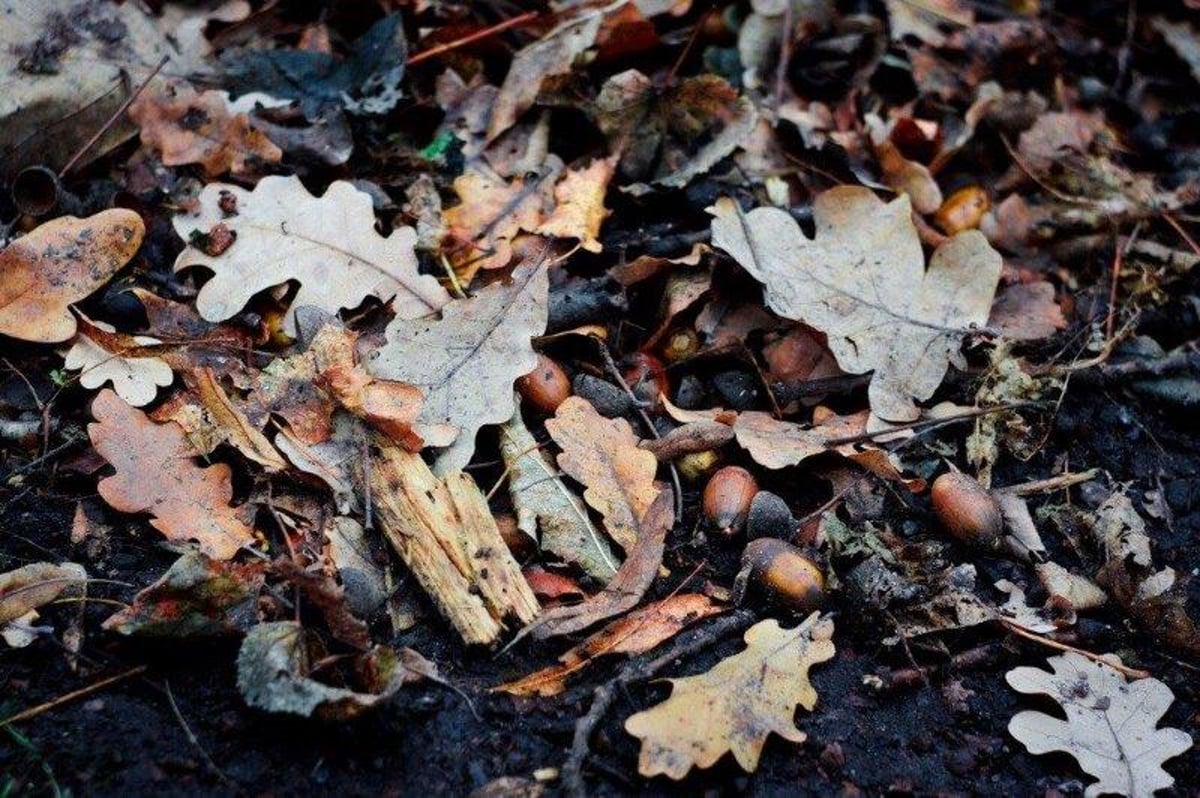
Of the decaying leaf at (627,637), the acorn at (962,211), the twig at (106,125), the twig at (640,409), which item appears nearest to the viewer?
the decaying leaf at (627,637)

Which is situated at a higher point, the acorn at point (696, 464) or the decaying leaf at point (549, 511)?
the decaying leaf at point (549, 511)

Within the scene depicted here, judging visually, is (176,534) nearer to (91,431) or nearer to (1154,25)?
(91,431)

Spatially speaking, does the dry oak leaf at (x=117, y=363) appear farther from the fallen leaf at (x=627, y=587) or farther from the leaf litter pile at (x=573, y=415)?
the fallen leaf at (x=627, y=587)

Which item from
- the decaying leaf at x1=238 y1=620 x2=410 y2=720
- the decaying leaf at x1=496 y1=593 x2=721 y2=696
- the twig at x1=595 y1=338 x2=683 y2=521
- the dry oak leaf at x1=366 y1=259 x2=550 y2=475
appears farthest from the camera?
the twig at x1=595 y1=338 x2=683 y2=521

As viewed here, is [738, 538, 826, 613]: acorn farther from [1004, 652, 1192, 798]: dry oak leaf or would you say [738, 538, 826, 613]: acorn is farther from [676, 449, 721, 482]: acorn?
[1004, 652, 1192, 798]: dry oak leaf

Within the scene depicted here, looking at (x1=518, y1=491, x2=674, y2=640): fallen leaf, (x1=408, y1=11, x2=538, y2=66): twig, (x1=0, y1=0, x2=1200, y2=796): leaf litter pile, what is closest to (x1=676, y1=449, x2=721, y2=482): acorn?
(x1=0, y1=0, x2=1200, y2=796): leaf litter pile

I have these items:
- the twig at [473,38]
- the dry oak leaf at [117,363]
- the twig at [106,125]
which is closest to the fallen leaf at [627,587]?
the dry oak leaf at [117,363]

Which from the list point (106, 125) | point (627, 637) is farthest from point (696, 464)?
point (106, 125)
